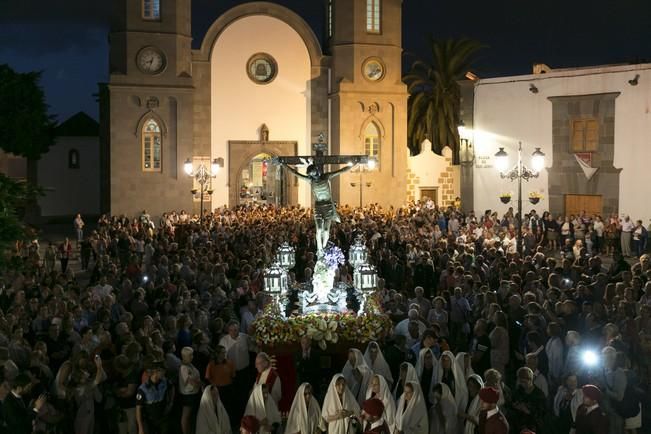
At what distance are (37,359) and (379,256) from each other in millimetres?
12402

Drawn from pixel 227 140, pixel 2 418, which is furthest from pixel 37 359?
pixel 227 140

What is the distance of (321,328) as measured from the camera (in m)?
13.5

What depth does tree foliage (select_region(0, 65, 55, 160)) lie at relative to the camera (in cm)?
4344

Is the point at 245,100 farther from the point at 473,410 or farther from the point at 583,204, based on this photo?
the point at 473,410

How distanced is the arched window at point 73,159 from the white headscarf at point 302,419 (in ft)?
140

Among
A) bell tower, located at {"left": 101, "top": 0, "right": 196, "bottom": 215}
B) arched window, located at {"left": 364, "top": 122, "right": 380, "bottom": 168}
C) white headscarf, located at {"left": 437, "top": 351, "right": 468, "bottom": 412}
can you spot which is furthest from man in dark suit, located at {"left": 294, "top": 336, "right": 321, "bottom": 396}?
arched window, located at {"left": 364, "top": 122, "right": 380, "bottom": 168}

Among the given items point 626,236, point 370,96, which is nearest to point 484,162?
point 370,96

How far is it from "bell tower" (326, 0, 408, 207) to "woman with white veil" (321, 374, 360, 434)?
29235 millimetres

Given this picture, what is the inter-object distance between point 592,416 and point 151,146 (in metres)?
30.9

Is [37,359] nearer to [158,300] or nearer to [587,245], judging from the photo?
[158,300]

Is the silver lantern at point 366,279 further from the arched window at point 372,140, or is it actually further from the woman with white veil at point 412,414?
the arched window at point 372,140

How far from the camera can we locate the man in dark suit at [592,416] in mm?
9195

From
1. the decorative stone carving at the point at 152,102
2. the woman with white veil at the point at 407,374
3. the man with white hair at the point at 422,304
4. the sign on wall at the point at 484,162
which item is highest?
the decorative stone carving at the point at 152,102

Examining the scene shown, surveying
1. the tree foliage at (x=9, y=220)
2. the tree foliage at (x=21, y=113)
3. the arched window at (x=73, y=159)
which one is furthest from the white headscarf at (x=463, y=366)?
the arched window at (x=73, y=159)
